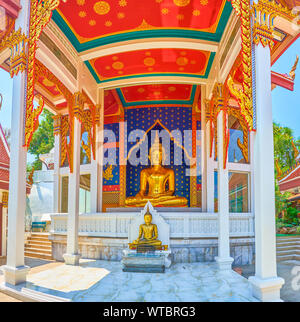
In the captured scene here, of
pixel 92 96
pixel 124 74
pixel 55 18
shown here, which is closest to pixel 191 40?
pixel 124 74

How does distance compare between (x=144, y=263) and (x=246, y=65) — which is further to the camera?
(x=144, y=263)

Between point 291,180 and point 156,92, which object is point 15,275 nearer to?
point 156,92

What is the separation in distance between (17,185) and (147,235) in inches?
128

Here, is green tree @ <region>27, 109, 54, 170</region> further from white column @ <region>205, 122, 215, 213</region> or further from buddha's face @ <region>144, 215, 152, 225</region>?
buddha's face @ <region>144, 215, 152, 225</region>

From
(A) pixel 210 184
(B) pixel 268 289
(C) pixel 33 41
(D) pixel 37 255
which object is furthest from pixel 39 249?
(B) pixel 268 289

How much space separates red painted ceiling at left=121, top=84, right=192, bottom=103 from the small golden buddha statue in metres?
5.05

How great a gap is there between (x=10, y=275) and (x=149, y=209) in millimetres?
3474

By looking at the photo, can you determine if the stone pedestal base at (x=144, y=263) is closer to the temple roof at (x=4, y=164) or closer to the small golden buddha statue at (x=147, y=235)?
the small golden buddha statue at (x=147, y=235)

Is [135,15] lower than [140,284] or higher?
higher

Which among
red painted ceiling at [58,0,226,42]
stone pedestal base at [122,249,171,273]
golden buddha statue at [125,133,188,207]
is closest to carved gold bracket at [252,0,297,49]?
red painted ceiling at [58,0,226,42]

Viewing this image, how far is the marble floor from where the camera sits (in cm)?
399

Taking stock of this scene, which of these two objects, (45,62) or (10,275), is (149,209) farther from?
(45,62)

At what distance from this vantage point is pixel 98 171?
30.4ft

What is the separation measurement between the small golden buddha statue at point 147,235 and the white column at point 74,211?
4.70 ft
